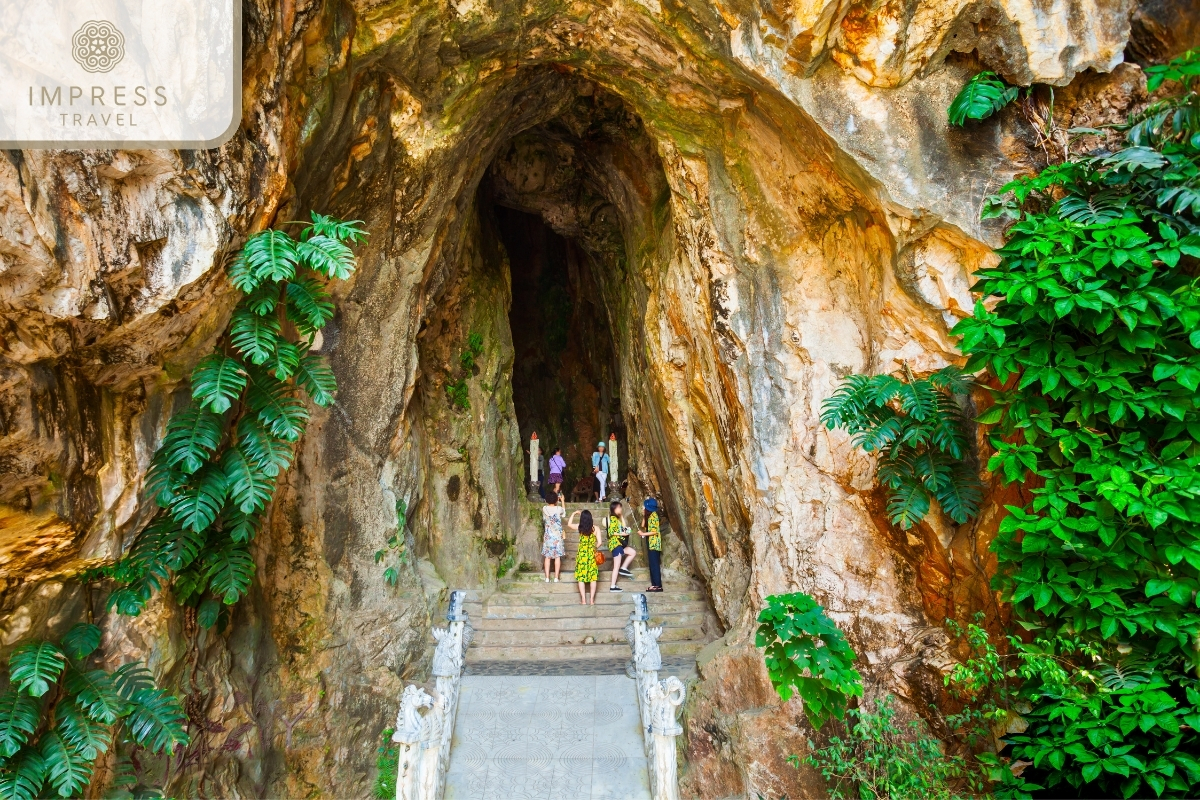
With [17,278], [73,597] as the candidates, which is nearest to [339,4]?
[17,278]

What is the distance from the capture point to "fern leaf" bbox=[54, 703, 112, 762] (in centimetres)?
429

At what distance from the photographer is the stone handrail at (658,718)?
5.44 m

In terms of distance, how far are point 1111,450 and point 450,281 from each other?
7.59 m

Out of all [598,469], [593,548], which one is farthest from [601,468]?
[593,548]

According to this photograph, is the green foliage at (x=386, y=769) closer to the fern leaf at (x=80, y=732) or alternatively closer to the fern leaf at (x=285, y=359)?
the fern leaf at (x=80, y=732)

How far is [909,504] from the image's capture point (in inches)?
210

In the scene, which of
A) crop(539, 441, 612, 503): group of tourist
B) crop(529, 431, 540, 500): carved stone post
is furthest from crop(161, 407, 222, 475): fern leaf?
crop(529, 431, 540, 500): carved stone post

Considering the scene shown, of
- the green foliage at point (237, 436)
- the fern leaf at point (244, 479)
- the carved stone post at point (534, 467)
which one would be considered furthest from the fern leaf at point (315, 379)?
the carved stone post at point (534, 467)

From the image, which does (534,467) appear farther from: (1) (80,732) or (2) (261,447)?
(1) (80,732)

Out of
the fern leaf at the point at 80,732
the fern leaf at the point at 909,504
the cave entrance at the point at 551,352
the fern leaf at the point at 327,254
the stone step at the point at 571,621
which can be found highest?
the cave entrance at the point at 551,352

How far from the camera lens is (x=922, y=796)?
4.68 m

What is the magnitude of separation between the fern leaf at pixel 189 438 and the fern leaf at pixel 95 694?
4.48ft

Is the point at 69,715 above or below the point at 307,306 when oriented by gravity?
below

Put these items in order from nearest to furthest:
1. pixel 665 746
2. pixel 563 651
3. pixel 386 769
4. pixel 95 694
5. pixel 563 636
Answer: pixel 95 694, pixel 665 746, pixel 386 769, pixel 563 651, pixel 563 636
